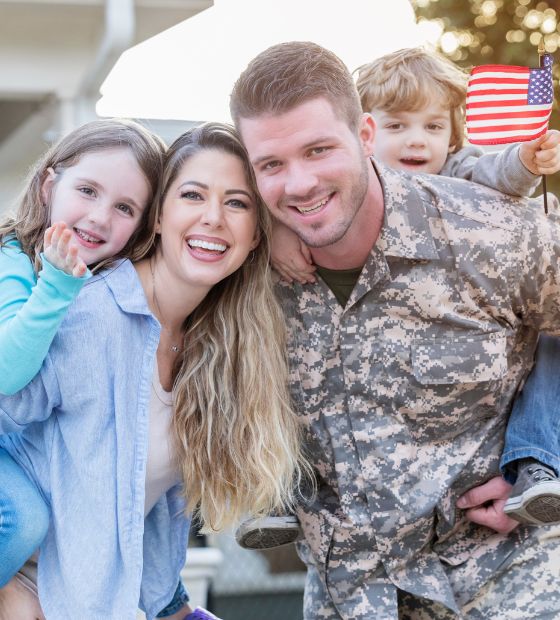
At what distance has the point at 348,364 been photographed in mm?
3662

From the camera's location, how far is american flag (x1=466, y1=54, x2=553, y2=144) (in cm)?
364

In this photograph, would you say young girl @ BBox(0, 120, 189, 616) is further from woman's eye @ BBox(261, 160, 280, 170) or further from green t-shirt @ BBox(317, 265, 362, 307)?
green t-shirt @ BBox(317, 265, 362, 307)

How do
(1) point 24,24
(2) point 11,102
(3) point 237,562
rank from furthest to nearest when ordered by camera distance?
(3) point 237,562, (2) point 11,102, (1) point 24,24

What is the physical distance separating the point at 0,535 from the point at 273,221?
1339 mm

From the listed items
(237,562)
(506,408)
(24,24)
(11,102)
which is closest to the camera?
(506,408)

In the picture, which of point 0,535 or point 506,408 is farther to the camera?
point 506,408

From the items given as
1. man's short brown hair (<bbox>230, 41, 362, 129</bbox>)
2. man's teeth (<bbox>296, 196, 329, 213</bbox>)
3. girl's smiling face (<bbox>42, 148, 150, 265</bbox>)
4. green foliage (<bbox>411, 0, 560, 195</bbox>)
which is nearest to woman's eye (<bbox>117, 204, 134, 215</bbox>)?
girl's smiling face (<bbox>42, 148, 150, 265</bbox>)

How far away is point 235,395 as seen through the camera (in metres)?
3.78

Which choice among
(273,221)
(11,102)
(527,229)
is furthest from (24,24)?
(527,229)

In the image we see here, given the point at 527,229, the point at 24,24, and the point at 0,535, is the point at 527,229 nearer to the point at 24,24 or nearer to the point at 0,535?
the point at 0,535

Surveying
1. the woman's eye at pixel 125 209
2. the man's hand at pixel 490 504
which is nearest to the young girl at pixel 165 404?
the woman's eye at pixel 125 209

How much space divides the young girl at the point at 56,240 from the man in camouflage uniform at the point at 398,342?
0.43 metres

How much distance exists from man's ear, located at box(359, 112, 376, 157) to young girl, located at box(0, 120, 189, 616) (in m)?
0.68

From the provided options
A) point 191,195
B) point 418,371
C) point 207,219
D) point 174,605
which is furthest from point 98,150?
point 174,605
